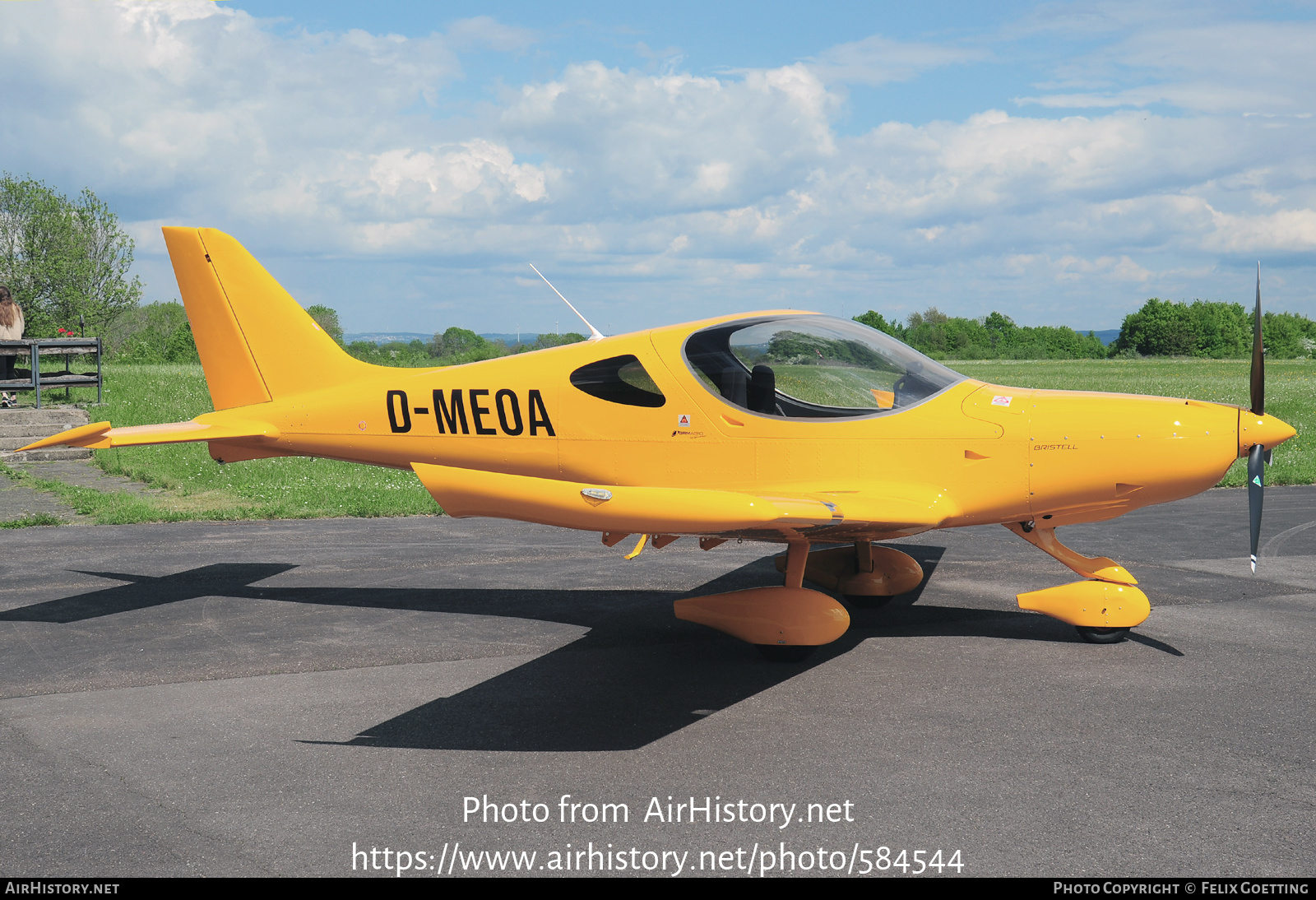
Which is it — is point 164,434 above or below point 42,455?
above

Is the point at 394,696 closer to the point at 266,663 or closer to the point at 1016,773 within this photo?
the point at 266,663

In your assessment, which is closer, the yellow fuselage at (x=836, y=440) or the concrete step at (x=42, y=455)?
the yellow fuselage at (x=836, y=440)

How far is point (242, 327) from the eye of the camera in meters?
8.15

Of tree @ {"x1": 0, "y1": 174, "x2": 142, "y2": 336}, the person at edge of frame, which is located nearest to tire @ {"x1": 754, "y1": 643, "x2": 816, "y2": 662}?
the person at edge of frame

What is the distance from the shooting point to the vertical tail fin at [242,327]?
316 inches

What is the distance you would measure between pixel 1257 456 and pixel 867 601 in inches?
117

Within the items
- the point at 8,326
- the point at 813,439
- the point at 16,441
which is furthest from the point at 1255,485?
the point at 8,326

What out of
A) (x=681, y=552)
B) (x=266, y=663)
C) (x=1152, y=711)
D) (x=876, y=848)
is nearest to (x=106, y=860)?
(x=266, y=663)

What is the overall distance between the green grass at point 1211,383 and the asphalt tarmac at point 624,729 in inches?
341

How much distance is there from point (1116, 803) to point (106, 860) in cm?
429

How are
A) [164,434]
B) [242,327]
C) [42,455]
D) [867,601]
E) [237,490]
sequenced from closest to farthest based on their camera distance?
[164,434], [867,601], [242,327], [237,490], [42,455]

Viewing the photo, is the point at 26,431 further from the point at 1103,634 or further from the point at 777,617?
the point at 1103,634

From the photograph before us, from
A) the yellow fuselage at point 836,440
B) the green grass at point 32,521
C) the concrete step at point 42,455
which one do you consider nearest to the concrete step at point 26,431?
the concrete step at point 42,455

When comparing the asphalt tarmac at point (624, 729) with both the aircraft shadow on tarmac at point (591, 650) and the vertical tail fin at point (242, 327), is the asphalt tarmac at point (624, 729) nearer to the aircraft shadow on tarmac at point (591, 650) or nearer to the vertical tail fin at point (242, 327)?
the aircraft shadow on tarmac at point (591, 650)
